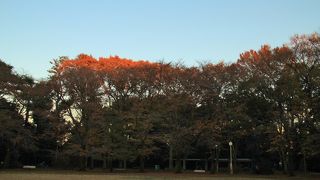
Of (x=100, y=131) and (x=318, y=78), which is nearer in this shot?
(x=318, y=78)

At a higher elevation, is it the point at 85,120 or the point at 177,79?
the point at 177,79

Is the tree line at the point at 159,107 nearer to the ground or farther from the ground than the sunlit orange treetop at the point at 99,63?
nearer to the ground

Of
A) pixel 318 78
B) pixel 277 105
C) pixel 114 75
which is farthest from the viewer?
pixel 114 75

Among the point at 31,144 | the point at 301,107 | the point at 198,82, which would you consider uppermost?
the point at 198,82

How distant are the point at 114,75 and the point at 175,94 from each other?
303 inches

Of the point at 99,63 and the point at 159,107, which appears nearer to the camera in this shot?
the point at 159,107

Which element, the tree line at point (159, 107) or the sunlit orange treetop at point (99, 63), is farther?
the sunlit orange treetop at point (99, 63)

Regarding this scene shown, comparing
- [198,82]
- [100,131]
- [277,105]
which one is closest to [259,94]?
[277,105]

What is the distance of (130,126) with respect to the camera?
53875mm

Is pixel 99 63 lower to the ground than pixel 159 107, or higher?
higher

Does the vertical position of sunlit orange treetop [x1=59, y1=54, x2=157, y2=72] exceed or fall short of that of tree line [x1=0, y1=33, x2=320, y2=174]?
it exceeds it

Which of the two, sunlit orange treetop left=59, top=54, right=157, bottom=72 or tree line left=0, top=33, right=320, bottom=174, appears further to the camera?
sunlit orange treetop left=59, top=54, right=157, bottom=72

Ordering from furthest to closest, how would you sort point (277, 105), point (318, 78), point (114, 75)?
1. point (114, 75)
2. point (277, 105)
3. point (318, 78)

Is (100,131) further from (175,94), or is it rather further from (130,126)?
(175,94)
